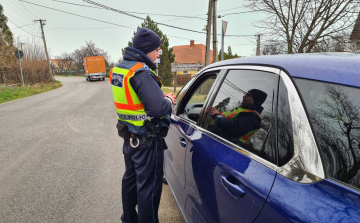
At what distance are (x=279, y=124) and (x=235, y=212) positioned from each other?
0.52m

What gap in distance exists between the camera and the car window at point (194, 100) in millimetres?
2193

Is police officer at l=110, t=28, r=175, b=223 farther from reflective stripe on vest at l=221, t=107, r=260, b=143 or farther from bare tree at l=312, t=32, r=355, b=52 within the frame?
bare tree at l=312, t=32, r=355, b=52

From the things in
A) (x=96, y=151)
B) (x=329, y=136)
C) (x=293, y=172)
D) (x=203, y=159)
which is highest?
(x=329, y=136)

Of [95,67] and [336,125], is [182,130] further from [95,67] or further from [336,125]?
[95,67]

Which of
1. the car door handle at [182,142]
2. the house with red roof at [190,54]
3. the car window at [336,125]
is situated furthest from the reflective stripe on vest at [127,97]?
the house with red roof at [190,54]

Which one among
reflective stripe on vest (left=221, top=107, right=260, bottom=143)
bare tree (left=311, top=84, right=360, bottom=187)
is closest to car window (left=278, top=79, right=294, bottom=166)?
bare tree (left=311, top=84, right=360, bottom=187)

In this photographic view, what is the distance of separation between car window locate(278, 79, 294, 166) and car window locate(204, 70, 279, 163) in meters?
0.05

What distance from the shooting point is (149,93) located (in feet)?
5.68

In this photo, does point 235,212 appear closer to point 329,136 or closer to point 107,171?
point 329,136

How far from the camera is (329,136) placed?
951 millimetres

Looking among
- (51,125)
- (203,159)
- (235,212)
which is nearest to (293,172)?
(235,212)

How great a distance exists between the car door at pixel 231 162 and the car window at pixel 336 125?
0.70 ft

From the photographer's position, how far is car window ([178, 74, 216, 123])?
2.19 m

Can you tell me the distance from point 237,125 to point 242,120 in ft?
0.16
